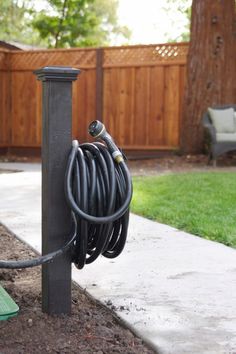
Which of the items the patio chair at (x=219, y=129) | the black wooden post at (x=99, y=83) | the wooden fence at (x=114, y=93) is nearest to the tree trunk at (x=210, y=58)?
the patio chair at (x=219, y=129)

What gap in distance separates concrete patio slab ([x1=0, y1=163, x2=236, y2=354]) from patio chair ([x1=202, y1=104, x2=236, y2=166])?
18.1ft

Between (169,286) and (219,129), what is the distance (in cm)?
789

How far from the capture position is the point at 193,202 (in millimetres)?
6758

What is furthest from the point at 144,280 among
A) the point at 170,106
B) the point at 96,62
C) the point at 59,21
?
the point at 59,21

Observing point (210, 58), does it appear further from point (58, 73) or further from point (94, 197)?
point (94, 197)

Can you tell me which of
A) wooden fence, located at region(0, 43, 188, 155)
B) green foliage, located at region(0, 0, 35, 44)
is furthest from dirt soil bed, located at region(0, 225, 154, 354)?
green foliage, located at region(0, 0, 35, 44)

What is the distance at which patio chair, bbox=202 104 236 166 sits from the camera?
10.9 meters

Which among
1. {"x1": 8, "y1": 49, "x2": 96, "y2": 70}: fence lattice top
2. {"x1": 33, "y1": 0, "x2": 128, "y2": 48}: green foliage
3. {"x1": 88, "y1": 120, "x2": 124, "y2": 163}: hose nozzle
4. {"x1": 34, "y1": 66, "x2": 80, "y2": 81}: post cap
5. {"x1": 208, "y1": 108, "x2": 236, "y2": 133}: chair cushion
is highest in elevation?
{"x1": 33, "y1": 0, "x2": 128, "y2": 48}: green foliage

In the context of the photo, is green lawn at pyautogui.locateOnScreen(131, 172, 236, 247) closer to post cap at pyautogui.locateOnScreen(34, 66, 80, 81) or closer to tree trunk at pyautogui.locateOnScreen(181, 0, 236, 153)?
post cap at pyautogui.locateOnScreen(34, 66, 80, 81)

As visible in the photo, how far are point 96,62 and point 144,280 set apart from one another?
10.6m

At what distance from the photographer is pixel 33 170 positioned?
1095 cm

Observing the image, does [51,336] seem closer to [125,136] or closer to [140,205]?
[140,205]

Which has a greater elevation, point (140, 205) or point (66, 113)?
point (66, 113)

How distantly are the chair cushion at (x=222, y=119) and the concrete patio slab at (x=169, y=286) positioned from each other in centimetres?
580
